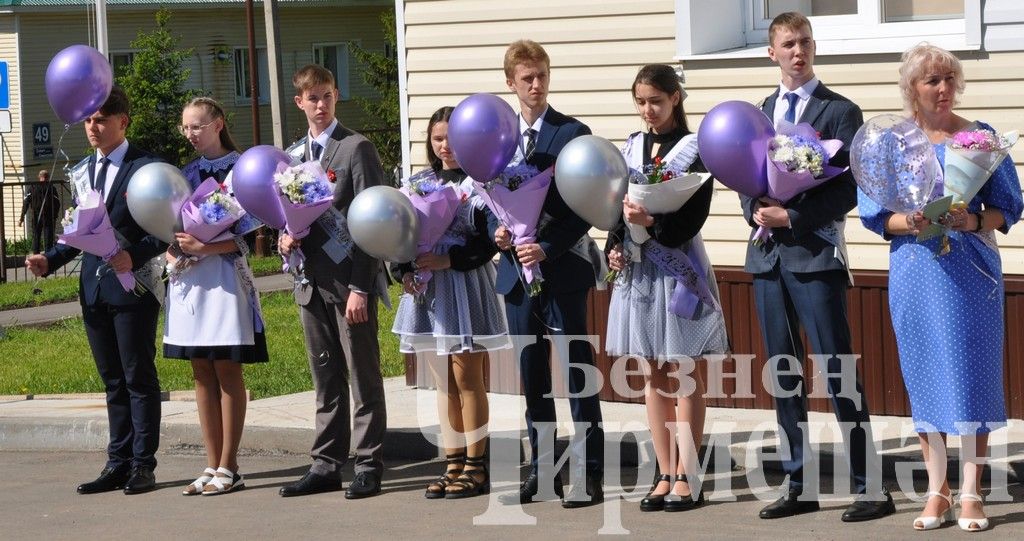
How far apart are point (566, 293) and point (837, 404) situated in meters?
1.28

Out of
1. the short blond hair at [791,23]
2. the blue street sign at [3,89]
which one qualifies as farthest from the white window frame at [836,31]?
the blue street sign at [3,89]

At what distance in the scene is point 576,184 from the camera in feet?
21.4

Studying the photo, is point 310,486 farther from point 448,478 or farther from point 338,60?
point 338,60

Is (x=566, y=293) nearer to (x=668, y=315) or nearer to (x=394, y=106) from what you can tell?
(x=668, y=315)

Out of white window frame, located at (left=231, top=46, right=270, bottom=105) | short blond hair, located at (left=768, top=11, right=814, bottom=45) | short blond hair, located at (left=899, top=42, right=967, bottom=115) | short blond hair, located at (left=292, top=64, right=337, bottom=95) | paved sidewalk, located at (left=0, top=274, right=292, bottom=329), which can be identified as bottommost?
paved sidewalk, located at (left=0, top=274, right=292, bottom=329)

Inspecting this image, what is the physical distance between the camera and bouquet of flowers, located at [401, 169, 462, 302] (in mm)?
7066

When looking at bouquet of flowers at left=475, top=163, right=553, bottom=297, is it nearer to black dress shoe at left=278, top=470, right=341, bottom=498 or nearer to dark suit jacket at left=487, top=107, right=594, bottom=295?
dark suit jacket at left=487, top=107, right=594, bottom=295

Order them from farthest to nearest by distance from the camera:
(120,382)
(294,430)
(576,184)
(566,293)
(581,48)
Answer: (581,48), (294,430), (120,382), (566,293), (576,184)

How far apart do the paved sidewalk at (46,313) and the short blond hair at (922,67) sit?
1166 centimetres

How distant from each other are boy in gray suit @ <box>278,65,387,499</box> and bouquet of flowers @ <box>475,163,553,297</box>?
2.67 feet

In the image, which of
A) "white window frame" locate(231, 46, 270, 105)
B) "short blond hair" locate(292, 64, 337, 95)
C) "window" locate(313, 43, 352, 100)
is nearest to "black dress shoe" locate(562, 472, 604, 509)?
"short blond hair" locate(292, 64, 337, 95)

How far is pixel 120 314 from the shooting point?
307 inches

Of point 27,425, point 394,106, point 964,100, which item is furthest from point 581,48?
point 394,106

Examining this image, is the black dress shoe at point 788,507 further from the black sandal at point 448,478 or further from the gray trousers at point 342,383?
the gray trousers at point 342,383
